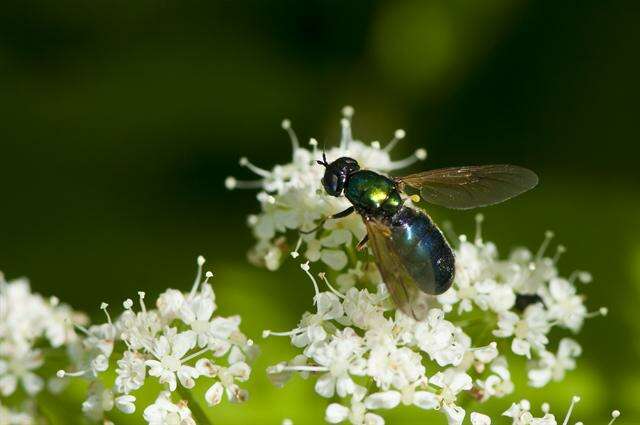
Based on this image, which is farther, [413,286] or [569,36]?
[569,36]

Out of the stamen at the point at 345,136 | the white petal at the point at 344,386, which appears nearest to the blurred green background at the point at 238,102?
the stamen at the point at 345,136

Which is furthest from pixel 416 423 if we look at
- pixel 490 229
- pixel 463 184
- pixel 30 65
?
pixel 30 65

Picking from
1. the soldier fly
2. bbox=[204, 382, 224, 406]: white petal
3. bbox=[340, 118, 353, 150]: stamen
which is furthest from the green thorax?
bbox=[204, 382, 224, 406]: white petal

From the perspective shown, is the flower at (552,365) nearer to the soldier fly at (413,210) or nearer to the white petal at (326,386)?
the soldier fly at (413,210)

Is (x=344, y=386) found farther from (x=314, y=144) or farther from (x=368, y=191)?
(x=314, y=144)

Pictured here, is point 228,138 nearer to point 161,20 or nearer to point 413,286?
point 161,20
